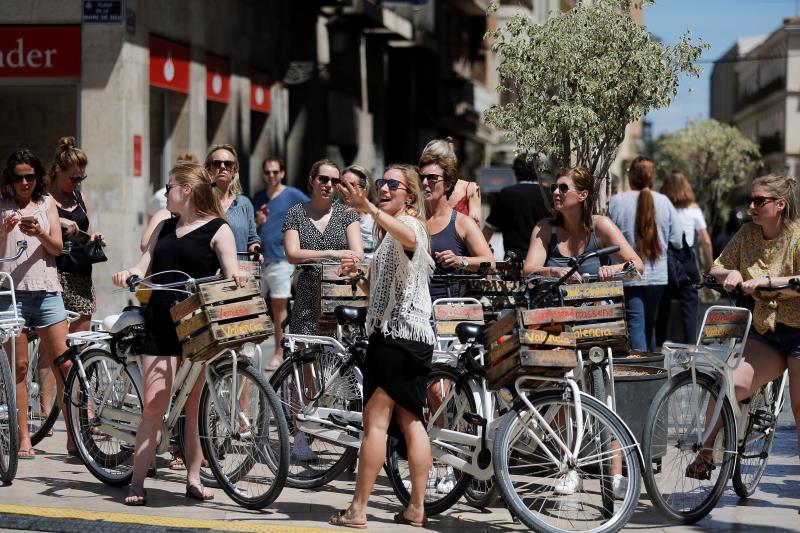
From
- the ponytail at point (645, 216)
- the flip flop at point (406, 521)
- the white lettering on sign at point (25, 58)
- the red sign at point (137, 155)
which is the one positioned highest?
the white lettering on sign at point (25, 58)

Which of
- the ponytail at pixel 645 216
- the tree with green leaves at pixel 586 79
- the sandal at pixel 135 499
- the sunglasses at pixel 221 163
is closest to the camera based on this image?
the sandal at pixel 135 499

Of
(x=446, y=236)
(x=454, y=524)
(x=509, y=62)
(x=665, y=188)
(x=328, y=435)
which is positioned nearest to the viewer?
(x=454, y=524)

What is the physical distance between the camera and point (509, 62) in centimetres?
1104

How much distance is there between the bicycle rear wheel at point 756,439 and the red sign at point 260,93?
15532 millimetres

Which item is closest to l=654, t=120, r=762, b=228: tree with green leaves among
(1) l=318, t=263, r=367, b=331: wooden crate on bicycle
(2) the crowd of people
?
(2) the crowd of people

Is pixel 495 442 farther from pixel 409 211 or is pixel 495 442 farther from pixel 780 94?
pixel 780 94

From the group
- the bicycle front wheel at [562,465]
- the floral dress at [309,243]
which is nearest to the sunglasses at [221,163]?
the floral dress at [309,243]

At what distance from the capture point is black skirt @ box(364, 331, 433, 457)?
7184mm

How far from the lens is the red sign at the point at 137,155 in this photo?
17.3 meters

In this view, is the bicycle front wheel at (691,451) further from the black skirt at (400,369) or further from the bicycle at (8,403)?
the bicycle at (8,403)

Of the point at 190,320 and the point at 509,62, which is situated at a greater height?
the point at 509,62

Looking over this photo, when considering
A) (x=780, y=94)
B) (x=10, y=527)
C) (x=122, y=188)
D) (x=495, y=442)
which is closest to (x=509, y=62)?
(x=495, y=442)

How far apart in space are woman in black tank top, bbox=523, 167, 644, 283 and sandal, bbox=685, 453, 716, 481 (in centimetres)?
116

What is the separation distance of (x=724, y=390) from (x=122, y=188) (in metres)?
10.7
